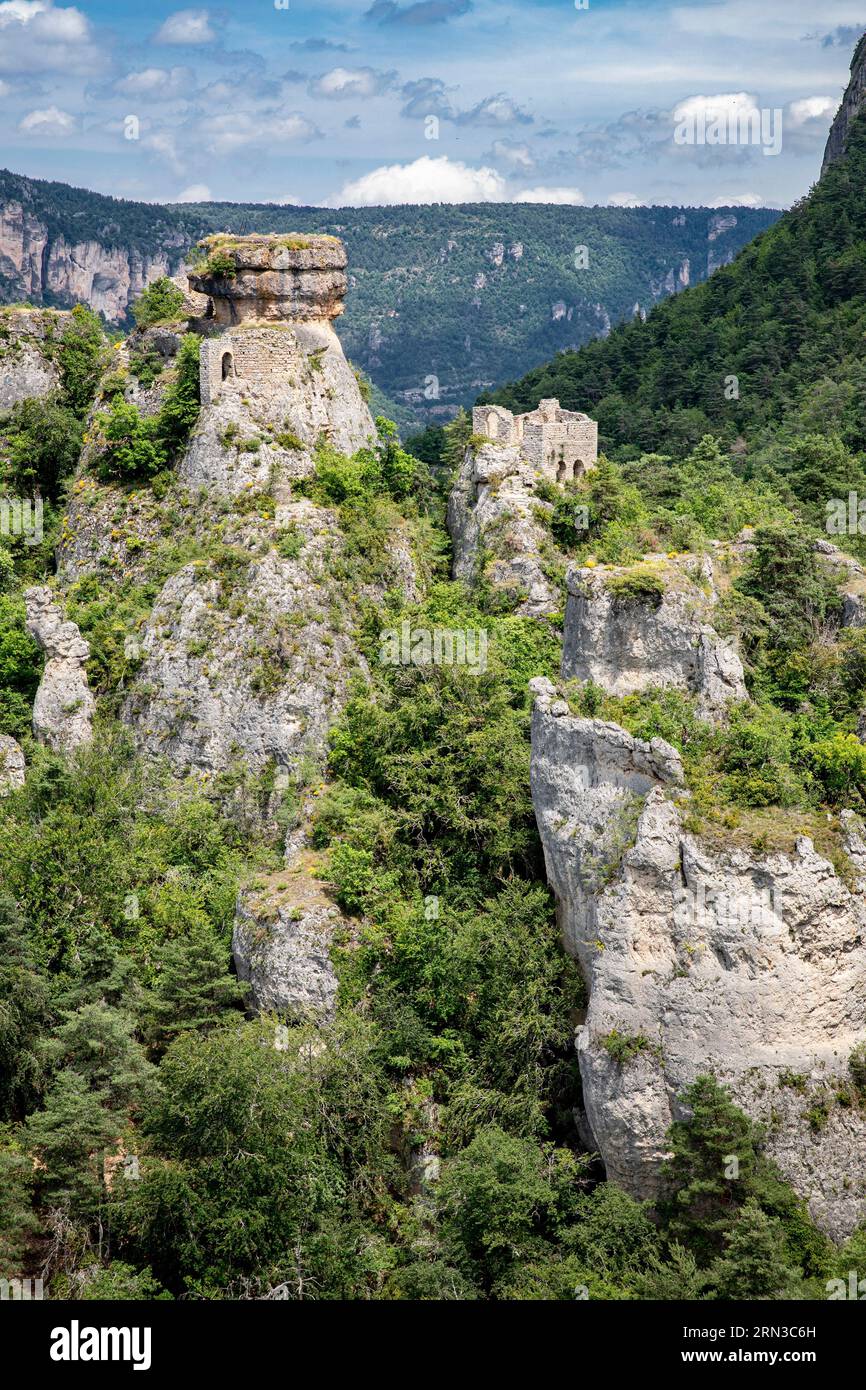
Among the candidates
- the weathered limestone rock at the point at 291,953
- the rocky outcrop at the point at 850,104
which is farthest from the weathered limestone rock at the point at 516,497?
the rocky outcrop at the point at 850,104

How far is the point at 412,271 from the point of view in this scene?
525ft

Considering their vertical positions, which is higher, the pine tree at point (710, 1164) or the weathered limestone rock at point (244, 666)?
the weathered limestone rock at point (244, 666)

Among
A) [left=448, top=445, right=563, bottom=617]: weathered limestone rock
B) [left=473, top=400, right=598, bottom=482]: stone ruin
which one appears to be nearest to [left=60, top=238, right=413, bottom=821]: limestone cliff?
[left=448, top=445, right=563, bottom=617]: weathered limestone rock

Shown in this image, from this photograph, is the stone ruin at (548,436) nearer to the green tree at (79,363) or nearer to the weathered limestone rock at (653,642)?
the weathered limestone rock at (653,642)

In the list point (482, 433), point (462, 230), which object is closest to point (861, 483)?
point (482, 433)

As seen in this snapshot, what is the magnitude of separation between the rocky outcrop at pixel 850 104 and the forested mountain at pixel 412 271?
44.9 metres

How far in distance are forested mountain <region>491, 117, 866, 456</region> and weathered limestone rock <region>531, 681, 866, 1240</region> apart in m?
35.6

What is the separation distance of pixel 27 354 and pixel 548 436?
18.7 m

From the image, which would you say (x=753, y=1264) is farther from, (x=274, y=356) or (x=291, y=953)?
(x=274, y=356)

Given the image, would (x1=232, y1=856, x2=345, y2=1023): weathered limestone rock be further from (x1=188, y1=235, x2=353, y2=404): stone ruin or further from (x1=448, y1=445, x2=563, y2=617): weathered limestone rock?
(x1=188, y1=235, x2=353, y2=404): stone ruin

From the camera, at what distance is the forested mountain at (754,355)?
67.2 meters

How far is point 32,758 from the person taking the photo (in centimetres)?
3834

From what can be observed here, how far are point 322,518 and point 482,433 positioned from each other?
24.9ft

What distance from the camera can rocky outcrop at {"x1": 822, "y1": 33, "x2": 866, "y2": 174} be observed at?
107 m
